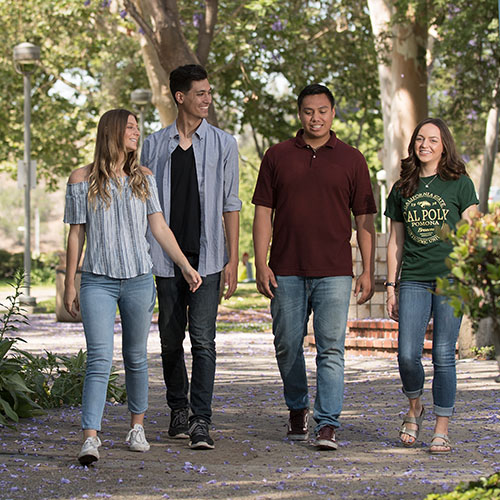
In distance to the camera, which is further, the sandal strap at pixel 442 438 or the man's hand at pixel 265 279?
the man's hand at pixel 265 279

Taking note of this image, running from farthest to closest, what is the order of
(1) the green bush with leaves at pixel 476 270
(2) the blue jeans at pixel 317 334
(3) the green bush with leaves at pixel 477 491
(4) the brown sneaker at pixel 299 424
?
(4) the brown sneaker at pixel 299 424 → (2) the blue jeans at pixel 317 334 → (3) the green bush with leaves at pixel 477 491 → (1) the green bush with leaves at pixel 476 270

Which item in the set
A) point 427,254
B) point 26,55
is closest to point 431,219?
point 427,254

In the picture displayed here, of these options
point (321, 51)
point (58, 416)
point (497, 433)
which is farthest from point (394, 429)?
point (321, 51)

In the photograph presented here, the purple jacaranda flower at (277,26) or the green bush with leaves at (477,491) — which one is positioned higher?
the purple jacaranda flower at (277,26)

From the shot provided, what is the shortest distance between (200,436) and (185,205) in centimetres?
134

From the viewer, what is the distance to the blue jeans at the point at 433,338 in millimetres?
6152

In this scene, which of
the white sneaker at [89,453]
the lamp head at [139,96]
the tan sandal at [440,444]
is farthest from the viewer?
the lamp head at [139,96]

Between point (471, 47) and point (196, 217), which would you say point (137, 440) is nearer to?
point (196, 217)

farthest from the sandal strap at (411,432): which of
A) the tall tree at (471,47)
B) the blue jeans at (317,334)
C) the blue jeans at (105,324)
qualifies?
the tall tree at (471,47)

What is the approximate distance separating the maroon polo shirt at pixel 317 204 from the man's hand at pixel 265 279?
56mm

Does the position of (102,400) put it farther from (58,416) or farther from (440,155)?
(440,155)

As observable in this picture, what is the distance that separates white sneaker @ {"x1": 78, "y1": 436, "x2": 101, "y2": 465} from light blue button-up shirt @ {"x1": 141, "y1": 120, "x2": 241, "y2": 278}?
1.13m

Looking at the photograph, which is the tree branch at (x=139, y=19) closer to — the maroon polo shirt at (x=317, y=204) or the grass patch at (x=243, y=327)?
the grass patch at (x=243, y=327)

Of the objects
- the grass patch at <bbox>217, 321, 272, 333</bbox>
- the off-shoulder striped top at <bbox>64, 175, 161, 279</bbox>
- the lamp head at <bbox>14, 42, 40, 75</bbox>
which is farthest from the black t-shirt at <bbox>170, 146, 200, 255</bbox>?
the lamp head at <bbox>14, 42, 40, 75</bbox>
